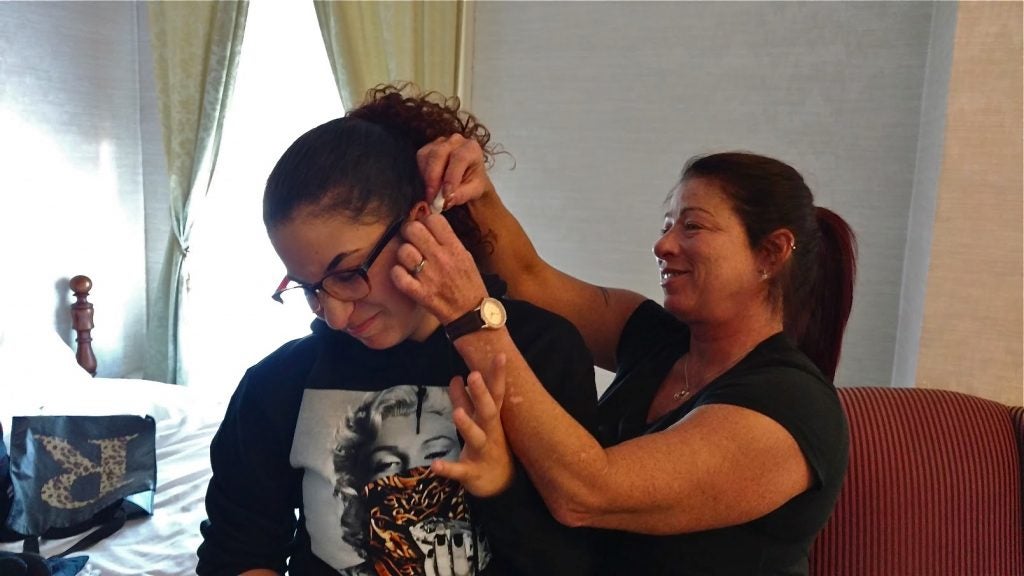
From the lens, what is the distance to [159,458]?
6.98 ft

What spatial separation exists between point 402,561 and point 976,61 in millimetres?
1534

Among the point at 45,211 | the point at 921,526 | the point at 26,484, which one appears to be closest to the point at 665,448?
the point at 921,526

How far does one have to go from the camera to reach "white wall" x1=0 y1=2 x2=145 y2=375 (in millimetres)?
2850

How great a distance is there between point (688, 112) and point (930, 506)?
1.49 meters

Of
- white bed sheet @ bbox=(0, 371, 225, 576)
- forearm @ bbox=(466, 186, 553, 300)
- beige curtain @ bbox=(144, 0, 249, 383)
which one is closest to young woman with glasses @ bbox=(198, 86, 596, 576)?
forearm @ bbox=(466, 186, 553, 300)

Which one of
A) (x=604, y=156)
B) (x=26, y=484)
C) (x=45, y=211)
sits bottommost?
(x=26, y=484)

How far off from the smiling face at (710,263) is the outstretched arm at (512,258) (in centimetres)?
22

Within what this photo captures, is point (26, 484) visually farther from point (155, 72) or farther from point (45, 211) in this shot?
point (155, 72)

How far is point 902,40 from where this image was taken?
7.20 feet

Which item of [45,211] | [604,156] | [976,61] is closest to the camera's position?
[976,61]

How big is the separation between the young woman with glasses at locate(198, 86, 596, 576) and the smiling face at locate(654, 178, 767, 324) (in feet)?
0.89

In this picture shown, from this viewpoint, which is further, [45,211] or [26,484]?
[45,211]

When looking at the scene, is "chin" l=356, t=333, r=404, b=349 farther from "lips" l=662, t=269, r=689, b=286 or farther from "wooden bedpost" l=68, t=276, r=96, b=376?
"wooden bedpost" l=68, t=276, r=96, b=376

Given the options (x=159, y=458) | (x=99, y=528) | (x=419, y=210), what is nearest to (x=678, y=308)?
(x=419, y=210)
